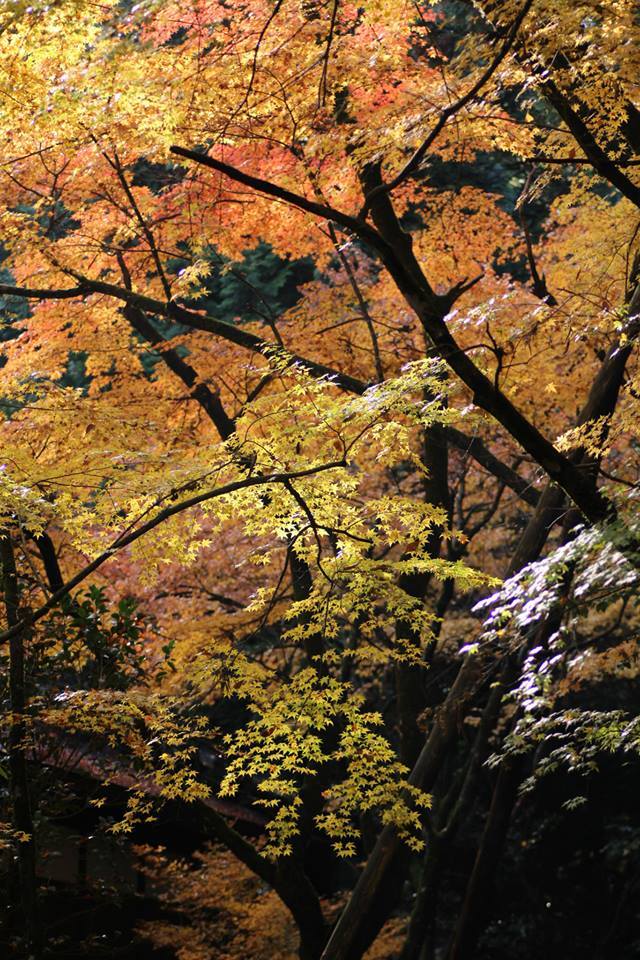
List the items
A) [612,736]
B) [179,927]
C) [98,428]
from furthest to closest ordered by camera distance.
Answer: [179,927] < [98,428] < [612,736]

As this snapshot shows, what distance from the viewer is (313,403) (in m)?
5.96

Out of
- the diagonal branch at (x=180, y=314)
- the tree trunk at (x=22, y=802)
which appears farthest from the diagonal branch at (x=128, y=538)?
the diagonal branch at (x=180, y=314)

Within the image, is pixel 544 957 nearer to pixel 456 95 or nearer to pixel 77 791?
pixel 77 791

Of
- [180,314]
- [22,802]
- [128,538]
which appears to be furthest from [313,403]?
[22,802]

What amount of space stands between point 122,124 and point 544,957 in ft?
38.5

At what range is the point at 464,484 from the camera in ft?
43.1

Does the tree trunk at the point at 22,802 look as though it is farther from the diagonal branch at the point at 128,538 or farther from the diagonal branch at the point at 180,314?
the diagonal branch at the point at 180,314

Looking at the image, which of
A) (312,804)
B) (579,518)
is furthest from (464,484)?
(312,804)

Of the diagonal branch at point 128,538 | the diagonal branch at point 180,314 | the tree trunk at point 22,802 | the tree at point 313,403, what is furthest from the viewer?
the diagonal branch at point 180,314

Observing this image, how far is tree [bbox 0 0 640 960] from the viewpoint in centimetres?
538

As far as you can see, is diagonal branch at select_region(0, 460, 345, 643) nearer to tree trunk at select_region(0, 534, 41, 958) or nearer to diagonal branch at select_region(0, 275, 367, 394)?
tree trunk at select_region(0, 534, 41, 958)

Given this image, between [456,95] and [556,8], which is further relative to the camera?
[456,95]

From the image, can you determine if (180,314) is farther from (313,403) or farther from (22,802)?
(22,802)

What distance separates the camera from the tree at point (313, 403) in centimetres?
538
